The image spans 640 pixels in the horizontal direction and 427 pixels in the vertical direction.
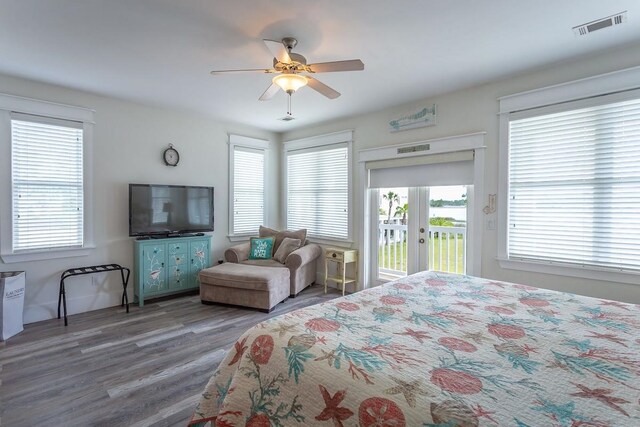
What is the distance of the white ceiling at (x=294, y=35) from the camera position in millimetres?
2164

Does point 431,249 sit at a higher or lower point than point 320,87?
lower

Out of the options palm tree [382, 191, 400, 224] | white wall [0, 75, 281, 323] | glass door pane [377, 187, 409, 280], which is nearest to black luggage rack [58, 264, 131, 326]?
white wall [0, 75, 281, 323]

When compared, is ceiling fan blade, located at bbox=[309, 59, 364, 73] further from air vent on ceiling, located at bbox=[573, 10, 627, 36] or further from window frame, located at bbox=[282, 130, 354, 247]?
window frame, located at bbox=[282, 130, 354, 247]

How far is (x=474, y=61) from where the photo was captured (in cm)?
296

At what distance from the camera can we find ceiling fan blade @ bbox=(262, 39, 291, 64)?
2143 millimetres

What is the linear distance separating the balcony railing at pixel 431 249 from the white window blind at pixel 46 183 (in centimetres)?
398

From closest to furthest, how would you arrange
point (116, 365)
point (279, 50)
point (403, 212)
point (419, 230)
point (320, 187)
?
point (279, 50) → point (116, 365) → point (419, 230) → point (403, 212) → point (320, 187)

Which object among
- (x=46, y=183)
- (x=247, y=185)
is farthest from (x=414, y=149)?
(x=46, y=183)

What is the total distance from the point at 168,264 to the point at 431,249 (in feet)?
11.5

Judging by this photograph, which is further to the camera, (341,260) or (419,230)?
(341,260)

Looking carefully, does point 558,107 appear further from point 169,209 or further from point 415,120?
point 169,209

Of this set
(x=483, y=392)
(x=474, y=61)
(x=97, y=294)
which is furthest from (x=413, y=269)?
(x=97, y=294)

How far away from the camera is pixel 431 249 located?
4121 millimetres

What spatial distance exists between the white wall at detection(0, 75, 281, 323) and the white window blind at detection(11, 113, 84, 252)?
16 cm
